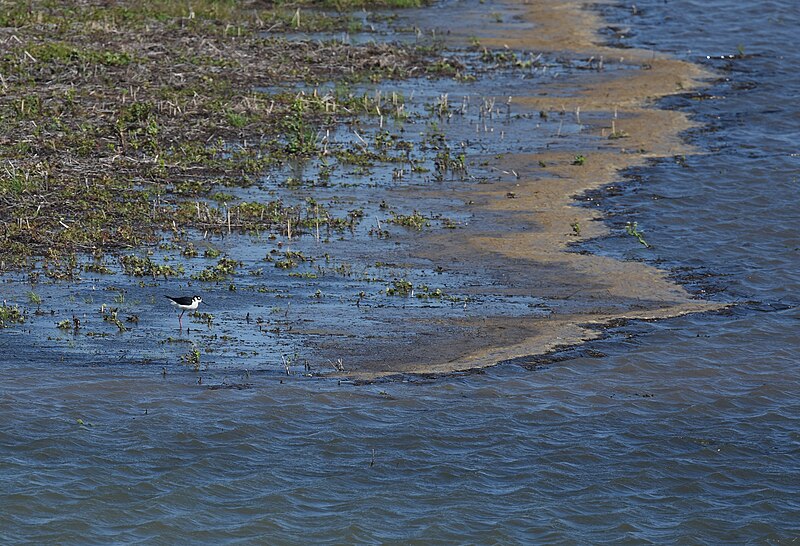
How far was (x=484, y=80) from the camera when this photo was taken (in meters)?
26.7

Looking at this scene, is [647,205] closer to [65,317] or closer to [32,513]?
[65,317]

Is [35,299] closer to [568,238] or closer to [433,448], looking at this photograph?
[433,448]

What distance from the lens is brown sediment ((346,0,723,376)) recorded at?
13.8 meters

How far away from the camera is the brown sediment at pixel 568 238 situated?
45.3ft

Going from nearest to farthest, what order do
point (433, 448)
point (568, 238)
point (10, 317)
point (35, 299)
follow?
point (433, 448), point (10, 317), point (35, 299), point (568, 238)

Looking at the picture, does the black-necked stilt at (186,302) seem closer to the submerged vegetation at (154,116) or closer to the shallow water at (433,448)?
the shallow water at (433,448)

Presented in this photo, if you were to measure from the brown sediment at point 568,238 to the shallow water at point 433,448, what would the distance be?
1.63 feet

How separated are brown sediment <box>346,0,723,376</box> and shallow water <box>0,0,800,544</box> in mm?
496

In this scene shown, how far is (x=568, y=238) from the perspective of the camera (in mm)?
17438

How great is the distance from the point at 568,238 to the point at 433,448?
6752mm


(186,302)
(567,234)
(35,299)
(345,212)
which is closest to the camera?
(186,302)

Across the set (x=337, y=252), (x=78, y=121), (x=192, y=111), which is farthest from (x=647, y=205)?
(x=78, y=121)

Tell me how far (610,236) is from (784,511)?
7.62 meters

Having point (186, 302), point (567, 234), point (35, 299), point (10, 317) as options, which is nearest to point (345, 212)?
point (567, 234)
